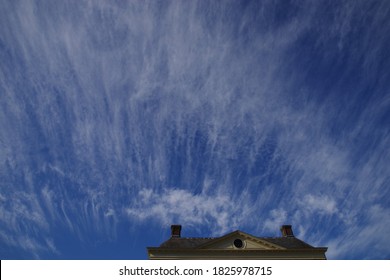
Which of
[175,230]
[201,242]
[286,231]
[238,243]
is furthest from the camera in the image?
[286,231]

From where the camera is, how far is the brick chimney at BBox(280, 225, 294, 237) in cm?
2430

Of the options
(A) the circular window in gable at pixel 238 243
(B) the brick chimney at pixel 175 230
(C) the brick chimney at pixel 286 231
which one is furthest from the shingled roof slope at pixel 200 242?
(A) the circular window in gable at pixel 238 243

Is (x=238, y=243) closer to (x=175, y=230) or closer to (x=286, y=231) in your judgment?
(x=175, y=230)

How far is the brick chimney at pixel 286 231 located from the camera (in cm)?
2430

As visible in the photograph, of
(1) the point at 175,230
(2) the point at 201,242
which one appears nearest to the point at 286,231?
(2) the point at 201,242

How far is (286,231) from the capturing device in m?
24.6

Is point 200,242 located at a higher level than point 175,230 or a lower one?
lower

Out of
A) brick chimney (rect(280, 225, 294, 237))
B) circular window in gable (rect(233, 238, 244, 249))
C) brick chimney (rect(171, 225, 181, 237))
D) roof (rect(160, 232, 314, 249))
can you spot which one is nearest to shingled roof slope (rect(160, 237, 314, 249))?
roof (rect(160, 232, 314, 249))

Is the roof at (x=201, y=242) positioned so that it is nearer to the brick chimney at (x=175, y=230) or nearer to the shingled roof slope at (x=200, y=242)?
the shingled roof slope at (x=200, y=242)

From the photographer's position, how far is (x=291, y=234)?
2431 centimetres

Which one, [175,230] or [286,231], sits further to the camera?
[286,231]
